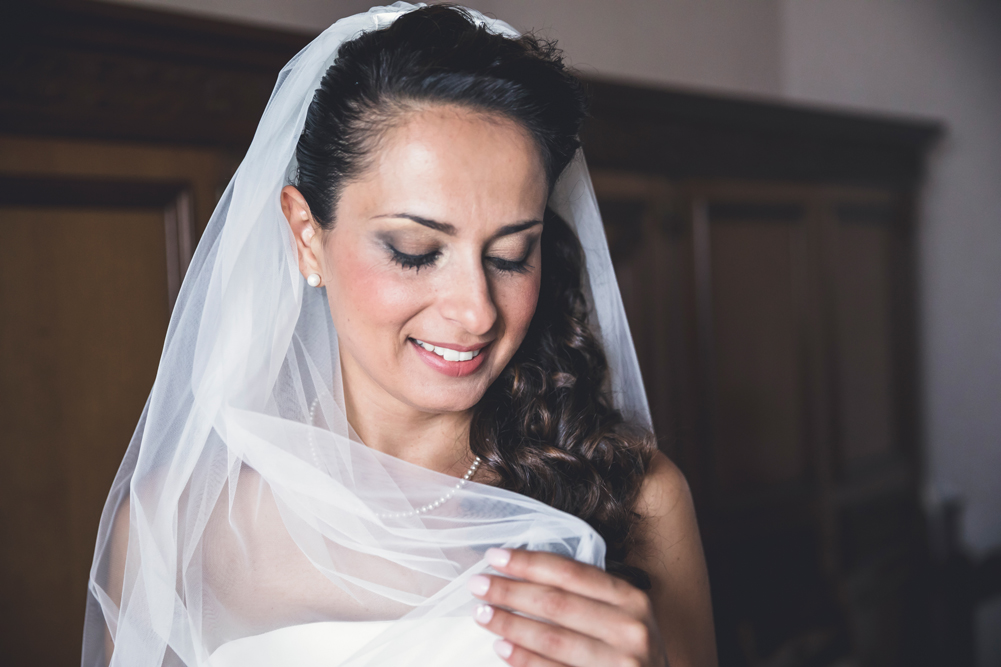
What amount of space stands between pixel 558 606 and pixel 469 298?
40 centimetres

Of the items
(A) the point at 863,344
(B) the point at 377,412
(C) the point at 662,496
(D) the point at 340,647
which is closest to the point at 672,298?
(A) the point at 863,344

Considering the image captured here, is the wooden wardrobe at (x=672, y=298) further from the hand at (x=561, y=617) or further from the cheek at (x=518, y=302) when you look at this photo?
the hand at (x=561, y=617)

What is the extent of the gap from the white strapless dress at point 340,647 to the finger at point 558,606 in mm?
163

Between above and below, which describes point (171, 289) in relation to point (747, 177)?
below

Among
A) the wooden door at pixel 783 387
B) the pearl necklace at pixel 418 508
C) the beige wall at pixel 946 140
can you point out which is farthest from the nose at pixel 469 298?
the beige wall at pixel 946 140

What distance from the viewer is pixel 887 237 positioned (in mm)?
3062

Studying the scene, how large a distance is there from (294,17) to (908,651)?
3.30 metres

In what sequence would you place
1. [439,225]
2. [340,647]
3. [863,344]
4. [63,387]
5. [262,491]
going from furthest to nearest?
[863,344], [63,387], [262,491], [340,647], [439,225]

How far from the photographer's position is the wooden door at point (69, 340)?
1343 mm

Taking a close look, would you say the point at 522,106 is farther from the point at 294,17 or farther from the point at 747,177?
the point at 747,177

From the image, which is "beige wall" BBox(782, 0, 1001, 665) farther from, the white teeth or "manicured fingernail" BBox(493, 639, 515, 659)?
"manicured fingernail" BBox(493, 639, 515, 659)

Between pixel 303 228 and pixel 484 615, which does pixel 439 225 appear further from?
pixel 484 615

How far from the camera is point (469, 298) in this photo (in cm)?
99

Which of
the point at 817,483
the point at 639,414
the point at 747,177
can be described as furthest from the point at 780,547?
the point at 639,414
